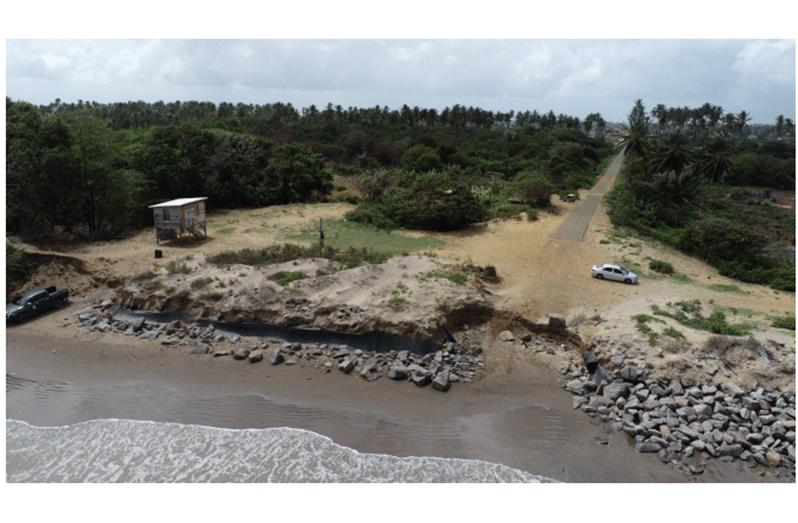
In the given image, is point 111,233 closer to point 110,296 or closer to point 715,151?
point 110,296

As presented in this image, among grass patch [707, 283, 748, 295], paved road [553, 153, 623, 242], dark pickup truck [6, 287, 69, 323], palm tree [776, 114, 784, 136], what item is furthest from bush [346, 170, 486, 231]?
palm tree [776, 114, 784, 136]

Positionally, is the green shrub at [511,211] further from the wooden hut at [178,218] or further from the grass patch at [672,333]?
the wooden hut at [178,218]

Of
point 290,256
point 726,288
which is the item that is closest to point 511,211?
point 726,288

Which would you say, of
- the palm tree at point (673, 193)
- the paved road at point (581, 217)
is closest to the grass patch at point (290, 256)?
the paved road at point (581, 217)

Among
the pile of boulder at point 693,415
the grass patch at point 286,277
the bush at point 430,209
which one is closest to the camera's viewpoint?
the pile of boulder at point 693,415

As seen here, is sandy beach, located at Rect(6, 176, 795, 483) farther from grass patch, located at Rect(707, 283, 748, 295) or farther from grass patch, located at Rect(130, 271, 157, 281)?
grass patch, located at Rect(130, 271, 157, 281)

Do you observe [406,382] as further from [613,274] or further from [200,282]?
[613,274]
